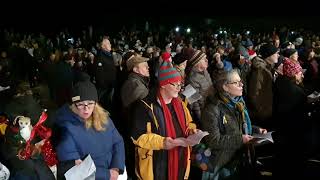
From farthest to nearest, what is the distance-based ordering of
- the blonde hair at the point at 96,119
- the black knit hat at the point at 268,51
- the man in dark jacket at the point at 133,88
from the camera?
1. the black knit hat at the point at 268,51
2. the man in dark jacket at the point at 133,88
3. the blonde hair at the point at 96,119

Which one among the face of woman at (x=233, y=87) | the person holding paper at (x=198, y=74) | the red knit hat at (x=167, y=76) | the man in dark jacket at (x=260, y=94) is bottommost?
the man in dark jacket at (x=260, y=94)

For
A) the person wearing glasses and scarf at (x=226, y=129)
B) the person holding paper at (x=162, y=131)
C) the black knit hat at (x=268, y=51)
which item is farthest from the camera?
the black knit hat at (x=268, y=51)

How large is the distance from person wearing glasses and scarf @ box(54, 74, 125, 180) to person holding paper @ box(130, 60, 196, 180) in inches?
10.2

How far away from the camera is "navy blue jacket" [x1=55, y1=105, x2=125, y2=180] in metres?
3.96

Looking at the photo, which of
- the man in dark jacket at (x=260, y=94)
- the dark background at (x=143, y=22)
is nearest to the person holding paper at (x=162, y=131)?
the man in dark jacket at (x=260, y=94)

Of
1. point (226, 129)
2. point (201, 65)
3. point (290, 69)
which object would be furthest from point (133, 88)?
point (290, 69)

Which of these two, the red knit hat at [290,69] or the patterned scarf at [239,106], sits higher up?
the red knit hat at [290,69]

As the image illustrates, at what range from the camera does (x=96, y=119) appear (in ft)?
13.4

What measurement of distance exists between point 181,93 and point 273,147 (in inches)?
93.5

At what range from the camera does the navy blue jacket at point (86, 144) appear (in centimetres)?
396

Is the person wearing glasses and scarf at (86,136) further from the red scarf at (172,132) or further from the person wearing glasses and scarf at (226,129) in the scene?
the person wearing glasses and scarf at (226,129)

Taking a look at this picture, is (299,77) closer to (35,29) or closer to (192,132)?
(192,132)

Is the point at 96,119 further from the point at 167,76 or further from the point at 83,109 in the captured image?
the point at 167,76

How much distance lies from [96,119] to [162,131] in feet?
2.07
